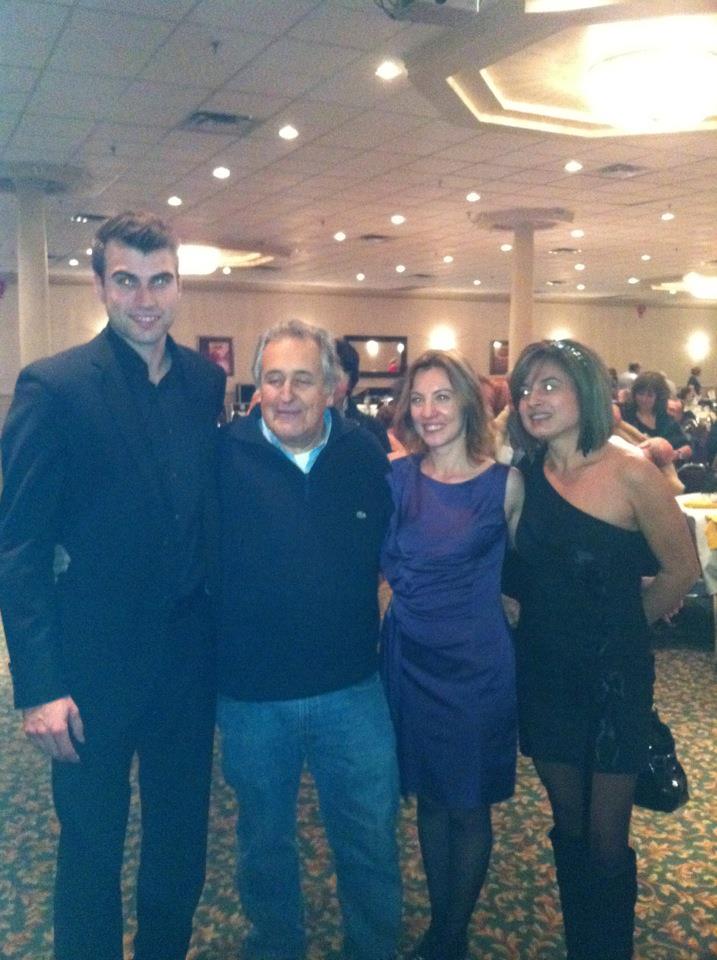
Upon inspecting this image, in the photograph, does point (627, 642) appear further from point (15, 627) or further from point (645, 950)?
point (15, 627)

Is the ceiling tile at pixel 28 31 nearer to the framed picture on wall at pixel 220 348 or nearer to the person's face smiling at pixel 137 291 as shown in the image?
the person's face smiling at pixel 137 291

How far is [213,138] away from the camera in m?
7.66

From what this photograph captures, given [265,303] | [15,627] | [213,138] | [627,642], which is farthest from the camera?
[265,303]

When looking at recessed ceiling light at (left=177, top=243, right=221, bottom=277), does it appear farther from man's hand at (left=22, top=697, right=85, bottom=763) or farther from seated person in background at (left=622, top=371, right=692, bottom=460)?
man's hand at (left=22, top=697, right=85, bottom=763)

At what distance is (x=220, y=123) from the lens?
7.10 m

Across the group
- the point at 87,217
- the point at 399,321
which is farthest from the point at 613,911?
the point at 399,321

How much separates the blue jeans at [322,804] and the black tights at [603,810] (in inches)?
16.8

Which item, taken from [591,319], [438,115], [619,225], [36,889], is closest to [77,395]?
[36,889]

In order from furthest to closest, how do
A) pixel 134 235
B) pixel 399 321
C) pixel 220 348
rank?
1. pixel 399 321
2. pixel 220 348
3. pixel 134 235

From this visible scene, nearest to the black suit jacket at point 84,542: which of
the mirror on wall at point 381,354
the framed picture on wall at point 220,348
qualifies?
the framed picture on wall at point 220,348

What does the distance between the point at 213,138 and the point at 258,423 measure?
20.9 ft

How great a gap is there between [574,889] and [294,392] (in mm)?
1358

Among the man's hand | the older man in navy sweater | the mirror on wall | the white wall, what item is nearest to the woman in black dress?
the older man in navy sweater

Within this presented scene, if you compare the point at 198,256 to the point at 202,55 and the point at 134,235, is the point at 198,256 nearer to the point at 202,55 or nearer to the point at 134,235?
the point at 202,55
